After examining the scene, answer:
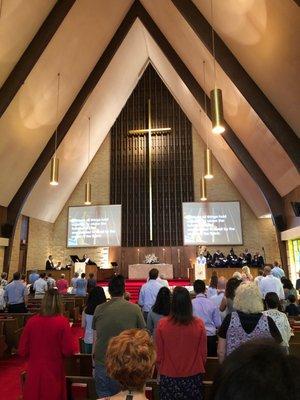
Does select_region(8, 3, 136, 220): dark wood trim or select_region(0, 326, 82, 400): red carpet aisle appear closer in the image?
select_region(0, 326, 82, 400): red carpet aisle

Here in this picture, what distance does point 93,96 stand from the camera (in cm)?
1271

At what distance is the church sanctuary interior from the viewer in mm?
2260

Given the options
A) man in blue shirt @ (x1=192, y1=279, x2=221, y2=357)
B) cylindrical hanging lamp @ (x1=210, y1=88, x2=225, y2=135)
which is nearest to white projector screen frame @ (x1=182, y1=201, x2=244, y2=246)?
cylindrical hanging lamp @ (x1=210, y1=88, x2=225, y2=135)

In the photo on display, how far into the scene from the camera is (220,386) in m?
0.60

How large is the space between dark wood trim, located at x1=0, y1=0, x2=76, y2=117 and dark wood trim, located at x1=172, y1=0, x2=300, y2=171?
279cm

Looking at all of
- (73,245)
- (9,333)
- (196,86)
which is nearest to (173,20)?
(196,86)

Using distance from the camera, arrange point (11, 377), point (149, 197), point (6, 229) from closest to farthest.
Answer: point (11, 377) → point (6, 229) → point (149, 197)

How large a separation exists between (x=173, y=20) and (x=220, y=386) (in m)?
10.6

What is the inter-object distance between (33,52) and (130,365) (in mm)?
8682

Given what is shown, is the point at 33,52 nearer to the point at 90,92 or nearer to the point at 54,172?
the point at 54,172

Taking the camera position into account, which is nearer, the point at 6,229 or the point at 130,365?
the point at 130,365

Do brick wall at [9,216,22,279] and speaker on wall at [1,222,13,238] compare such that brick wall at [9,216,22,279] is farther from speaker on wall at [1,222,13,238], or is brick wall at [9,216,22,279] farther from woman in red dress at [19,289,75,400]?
woman in red dress at [19,289,75,400]

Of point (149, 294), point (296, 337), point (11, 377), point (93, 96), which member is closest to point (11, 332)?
point (11, 377)

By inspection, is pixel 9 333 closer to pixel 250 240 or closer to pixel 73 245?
pixel 73 245
